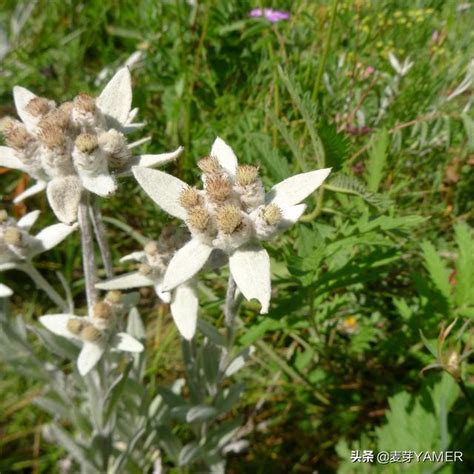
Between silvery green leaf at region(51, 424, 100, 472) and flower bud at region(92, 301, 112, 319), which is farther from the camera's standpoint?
silvery green leaf at region(51, 424, 100, 472)

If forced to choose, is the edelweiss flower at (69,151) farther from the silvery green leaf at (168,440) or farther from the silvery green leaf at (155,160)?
the silvery green leaf at (168,440)

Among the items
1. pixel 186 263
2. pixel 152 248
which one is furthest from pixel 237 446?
→ pixel 186 263

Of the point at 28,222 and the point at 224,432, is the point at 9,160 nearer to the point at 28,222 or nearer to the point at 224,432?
the point at 28,222

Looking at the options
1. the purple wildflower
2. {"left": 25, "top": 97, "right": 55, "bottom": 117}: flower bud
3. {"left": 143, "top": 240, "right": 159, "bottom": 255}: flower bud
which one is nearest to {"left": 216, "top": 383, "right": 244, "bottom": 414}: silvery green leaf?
{"left": 143, "top": 240, "right": 159, "bottom": 255}: flower bud

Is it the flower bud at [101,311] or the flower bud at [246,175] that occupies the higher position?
the flower bud at [246,175]

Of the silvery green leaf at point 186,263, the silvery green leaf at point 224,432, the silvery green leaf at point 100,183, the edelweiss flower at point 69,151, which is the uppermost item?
the edelweiss flower at point 69,151

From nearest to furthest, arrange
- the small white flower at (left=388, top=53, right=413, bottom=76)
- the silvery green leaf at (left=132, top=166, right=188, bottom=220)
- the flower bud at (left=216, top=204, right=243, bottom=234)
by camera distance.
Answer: the flower bud at (left=216, top=204, right=243, bottom=234), the silvery green leaf at (left=132, top=166, right=188, bottom=220), the small white flower at (left=388, top=53, right=413, bottom=76)

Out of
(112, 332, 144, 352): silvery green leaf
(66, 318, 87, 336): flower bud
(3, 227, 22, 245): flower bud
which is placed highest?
(3, 227, 22, 245): flower bud

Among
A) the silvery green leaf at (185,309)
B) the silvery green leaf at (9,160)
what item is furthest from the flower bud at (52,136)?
the silvery green leaf at (185,309)

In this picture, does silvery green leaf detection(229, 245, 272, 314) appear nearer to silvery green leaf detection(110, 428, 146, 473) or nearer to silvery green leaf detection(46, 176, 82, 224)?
silvery green leaf detection(46, 176, 82, 224)
